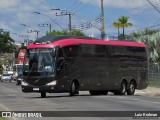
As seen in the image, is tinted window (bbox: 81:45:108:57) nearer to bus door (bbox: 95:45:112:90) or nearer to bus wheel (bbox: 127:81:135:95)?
bus door (bbox: 95:45:112:90)

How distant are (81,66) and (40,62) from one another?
8.90ft

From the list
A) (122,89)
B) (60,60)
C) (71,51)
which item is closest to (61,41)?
(71,51)

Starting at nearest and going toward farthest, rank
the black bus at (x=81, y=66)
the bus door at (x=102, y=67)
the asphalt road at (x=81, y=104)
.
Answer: the asphalt road at (x=81, y=104)
the black bus at (x=81, y=66)
the bus door at (x=102, y=67)

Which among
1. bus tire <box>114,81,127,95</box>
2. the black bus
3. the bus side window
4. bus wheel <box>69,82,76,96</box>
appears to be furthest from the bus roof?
bus tire <box>114,81,127,95</box>

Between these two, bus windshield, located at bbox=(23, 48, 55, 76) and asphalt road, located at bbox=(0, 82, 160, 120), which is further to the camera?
bus windshield, located at bbox=(23, 48, 55, 76)

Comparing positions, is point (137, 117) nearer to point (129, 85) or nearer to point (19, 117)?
point (19, 117)

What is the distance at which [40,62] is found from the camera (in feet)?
104

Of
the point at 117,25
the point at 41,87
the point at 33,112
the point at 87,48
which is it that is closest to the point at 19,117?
the point at 33,112

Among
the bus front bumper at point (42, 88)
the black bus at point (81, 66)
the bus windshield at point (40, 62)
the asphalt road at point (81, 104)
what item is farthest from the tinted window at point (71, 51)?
the asphalt road at point (81, 104)

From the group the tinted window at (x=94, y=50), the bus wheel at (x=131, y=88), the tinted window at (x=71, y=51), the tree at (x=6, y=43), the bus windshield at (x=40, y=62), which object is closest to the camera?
the bus windshield at (x=40, y=62)

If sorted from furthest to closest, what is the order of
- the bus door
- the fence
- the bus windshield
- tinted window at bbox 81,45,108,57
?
the fence < the bus door < tinted window at bbox 81,45,108,57 < the bus windshield

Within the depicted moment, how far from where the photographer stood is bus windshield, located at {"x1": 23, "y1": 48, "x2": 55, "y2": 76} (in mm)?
31312

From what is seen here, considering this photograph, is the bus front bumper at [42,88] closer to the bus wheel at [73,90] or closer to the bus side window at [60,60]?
the bus side window at [60,60]

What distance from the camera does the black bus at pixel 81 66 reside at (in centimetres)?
3144
